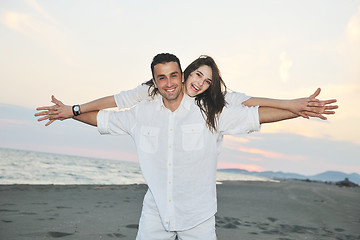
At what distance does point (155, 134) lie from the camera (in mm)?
3037

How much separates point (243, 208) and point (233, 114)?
6404 mm

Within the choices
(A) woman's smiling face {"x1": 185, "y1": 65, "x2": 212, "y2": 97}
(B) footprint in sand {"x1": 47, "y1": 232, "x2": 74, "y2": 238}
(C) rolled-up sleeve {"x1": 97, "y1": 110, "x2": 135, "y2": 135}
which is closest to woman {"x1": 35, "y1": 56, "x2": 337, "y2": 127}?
(A) woman's smiling face {"x1": 185, "y1": 65, "x2": 212, "y2": 97}

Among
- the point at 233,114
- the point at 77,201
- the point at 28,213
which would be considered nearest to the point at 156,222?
the point at 233,114

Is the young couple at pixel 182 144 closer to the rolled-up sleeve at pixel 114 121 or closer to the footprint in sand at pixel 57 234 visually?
the rolled-up sleeve at pixel 114 121

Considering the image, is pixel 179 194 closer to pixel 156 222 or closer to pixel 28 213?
pixel 156 222

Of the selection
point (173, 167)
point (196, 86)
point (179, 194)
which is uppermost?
point (196, 86)

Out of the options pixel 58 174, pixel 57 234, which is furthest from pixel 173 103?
pixel 58 174

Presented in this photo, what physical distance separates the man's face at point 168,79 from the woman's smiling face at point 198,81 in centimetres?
29

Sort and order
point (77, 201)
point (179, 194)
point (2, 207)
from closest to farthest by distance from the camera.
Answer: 1. point (179, 194)
2. point (2, 207)
3. point (77, 201)

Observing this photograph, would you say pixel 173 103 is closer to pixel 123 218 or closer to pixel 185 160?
pixel 185 160

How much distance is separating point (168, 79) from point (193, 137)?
1.87 feet

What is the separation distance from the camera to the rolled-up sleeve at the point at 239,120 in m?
2.83

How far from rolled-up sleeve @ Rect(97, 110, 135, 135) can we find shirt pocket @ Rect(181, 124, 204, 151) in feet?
1.97

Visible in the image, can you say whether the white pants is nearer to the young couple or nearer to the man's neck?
the young couple
